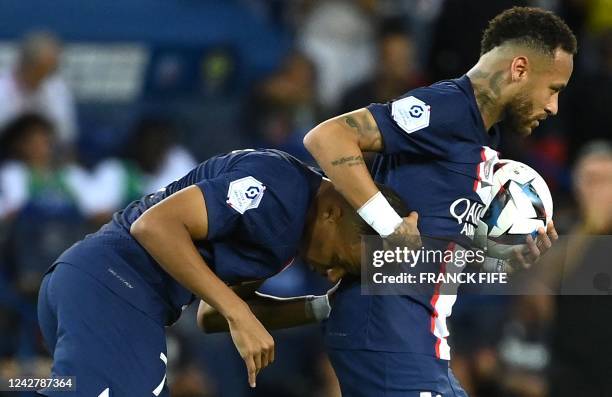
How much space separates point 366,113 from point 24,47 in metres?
4.01

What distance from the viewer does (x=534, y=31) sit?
4.55 meters

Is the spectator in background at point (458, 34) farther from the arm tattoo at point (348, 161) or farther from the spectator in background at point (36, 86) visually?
the arm tattoo at point (348, 161)

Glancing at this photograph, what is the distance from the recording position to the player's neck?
14.9ft

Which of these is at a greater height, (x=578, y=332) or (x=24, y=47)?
(x=24, y=47)

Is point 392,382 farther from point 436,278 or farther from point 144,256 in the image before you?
point 144,256

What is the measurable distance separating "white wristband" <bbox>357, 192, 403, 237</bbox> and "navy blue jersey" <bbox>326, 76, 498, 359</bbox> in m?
0.22

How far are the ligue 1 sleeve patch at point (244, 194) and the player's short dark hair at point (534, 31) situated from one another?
3.43ft

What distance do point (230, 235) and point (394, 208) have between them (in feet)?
1.86

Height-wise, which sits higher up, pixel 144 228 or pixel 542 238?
pixel 144 228

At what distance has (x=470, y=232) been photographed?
181 inches

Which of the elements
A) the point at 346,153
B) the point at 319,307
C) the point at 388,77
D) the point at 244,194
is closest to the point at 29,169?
the point at 388,77

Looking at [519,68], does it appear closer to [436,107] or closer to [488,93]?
[488,93]

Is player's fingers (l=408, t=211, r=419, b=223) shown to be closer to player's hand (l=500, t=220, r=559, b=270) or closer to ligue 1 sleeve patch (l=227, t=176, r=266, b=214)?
player's hand (l=500, t=220, r=559, b=270)

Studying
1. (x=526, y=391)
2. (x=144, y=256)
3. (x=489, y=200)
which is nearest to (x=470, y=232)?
(x=489, y=200)
